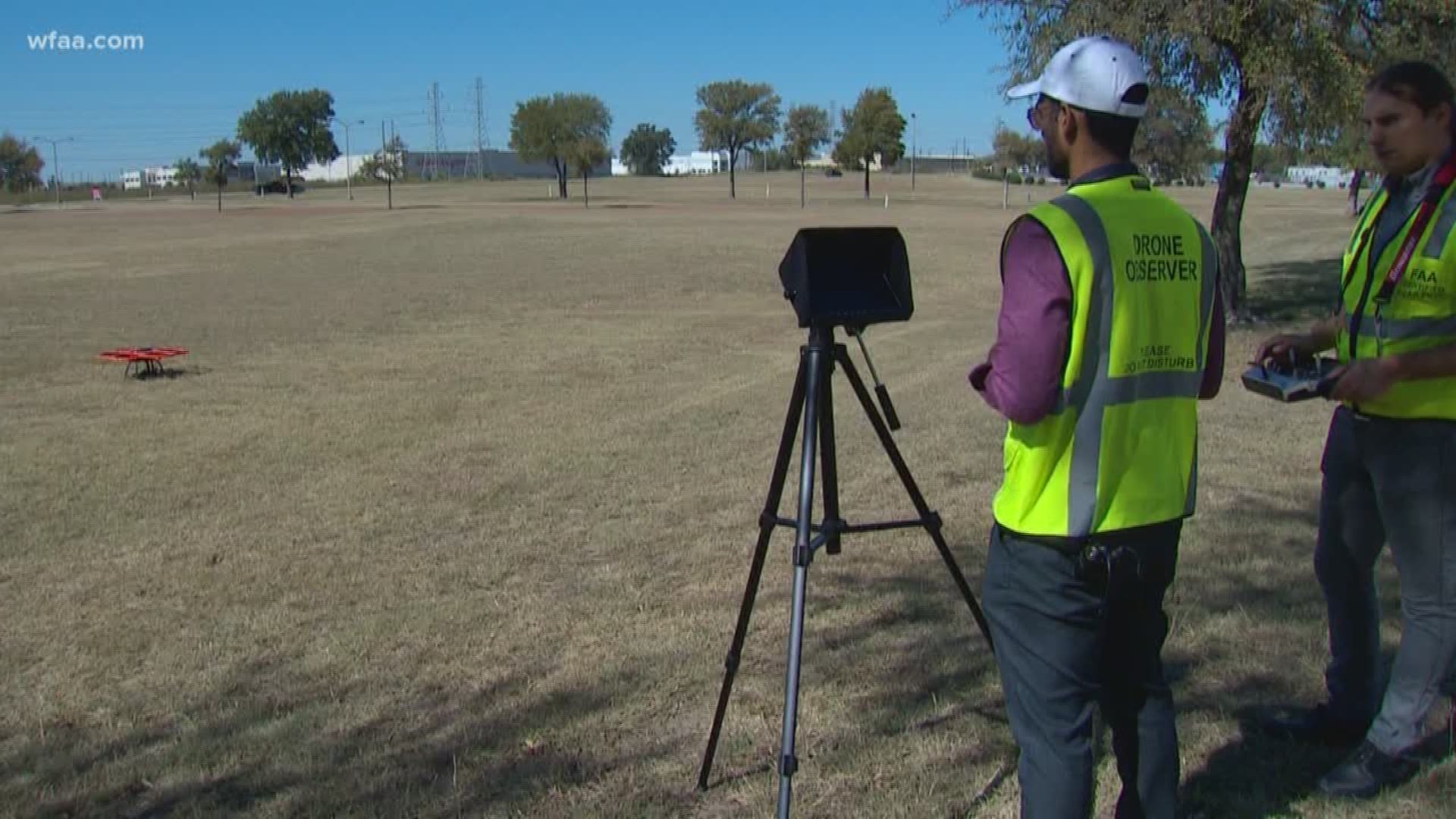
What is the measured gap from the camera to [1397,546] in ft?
11.0

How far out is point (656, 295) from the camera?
68.0 ft

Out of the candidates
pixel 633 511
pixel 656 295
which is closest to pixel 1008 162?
pixel 656 295

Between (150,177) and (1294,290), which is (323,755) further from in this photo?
(150,177)

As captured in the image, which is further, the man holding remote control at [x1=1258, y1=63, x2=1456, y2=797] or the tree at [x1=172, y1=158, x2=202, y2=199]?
the tree at [x1=172, y1=158, x2=202, y2=199]

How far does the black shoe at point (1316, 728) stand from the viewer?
3799 millimetres

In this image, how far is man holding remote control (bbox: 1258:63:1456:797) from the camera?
3.15 m

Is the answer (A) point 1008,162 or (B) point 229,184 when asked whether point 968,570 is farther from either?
(B) point 229,184

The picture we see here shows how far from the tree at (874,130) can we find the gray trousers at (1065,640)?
76227mm

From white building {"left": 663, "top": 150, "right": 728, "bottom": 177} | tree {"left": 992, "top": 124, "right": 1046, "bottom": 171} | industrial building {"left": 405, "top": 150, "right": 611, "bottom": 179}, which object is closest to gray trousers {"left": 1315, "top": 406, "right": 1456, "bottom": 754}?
tree {"left": 992, "top": 124, "right": 1046, "bottom": 171}

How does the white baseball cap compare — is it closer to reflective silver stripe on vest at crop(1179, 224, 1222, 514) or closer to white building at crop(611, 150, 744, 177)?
reflective silver stripe on vest at crop(1179, 224, 1222, 514)

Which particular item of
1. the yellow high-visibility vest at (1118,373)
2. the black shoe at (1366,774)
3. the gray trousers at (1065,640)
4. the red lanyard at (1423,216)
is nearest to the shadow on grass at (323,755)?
the gray trousers at (1065,640)

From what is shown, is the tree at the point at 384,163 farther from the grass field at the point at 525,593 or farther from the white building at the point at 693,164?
the grass field at the point at 525,593

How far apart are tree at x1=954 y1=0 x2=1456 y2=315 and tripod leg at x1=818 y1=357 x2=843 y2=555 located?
441 inches

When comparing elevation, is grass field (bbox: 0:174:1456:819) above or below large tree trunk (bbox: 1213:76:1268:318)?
below
